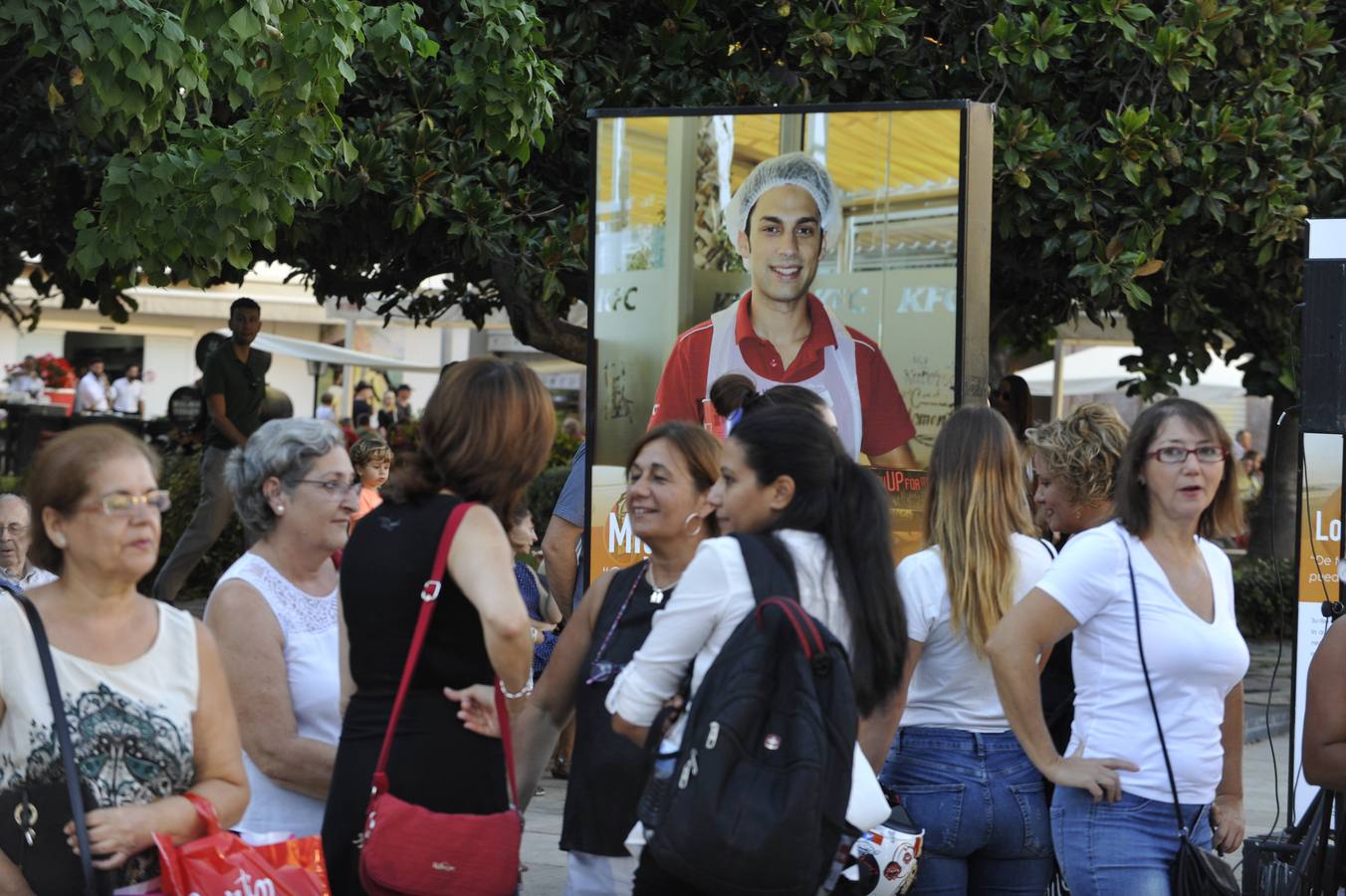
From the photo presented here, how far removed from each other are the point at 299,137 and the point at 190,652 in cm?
446

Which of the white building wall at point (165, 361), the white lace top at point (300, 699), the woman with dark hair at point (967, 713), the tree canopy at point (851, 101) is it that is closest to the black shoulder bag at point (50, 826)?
the white lace top at point (300, 699)

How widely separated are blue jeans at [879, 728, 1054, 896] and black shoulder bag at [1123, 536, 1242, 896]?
0.38m

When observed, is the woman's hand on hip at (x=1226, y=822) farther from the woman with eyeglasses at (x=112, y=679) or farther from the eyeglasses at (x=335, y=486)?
the woman with eyeglasses at (x=112, y=679)

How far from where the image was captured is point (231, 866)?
3.22 meters

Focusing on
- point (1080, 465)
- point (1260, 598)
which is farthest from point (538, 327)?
point (1260, 598)

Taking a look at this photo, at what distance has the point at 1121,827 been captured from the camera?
162 inches

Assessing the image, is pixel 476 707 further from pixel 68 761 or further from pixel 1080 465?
pixel 1080 465

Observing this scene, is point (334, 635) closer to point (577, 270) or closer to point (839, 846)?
point (839, 846)

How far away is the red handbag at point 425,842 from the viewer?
347cm

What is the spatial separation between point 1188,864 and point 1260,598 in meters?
12.6

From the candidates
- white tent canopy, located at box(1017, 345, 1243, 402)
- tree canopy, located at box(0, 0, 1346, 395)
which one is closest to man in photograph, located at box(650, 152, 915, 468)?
tree canopy, located at box(0, 0, 1346, 395)

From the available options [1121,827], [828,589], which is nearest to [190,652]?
[828,589]

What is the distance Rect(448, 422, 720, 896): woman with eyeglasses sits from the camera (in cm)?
381

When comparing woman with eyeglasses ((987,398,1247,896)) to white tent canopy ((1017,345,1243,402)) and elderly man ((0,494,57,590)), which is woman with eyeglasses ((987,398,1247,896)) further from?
white tent canopy ((1017,345,1243,402))
